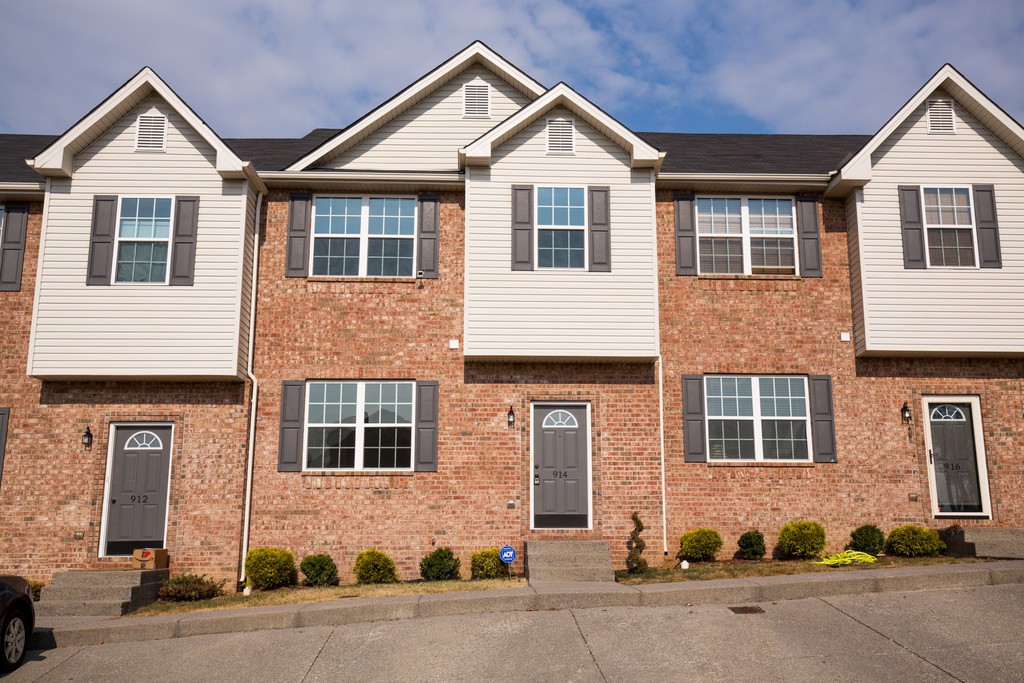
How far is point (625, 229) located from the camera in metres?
14.6

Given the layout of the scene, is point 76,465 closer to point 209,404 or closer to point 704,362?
point 209,404

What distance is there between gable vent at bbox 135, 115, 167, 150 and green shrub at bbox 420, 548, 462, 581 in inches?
333

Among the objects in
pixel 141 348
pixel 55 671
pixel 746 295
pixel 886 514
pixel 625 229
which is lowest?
pixel 55 671

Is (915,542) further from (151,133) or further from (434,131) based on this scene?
(151,133)

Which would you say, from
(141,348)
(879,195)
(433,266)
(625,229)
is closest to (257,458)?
(141,348)

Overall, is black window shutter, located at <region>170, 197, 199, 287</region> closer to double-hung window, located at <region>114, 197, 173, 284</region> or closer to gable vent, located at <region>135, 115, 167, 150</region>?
double-hung window, located at <region>114, 197, 173, 284</region>

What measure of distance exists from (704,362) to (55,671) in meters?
10.7

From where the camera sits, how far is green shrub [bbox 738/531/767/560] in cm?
1398

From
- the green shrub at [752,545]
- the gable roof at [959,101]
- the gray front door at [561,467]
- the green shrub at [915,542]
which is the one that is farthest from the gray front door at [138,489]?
the gable roof at [959,101]

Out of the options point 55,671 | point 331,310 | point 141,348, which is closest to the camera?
point 55,671

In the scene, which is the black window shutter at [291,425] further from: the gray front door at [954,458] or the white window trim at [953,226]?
the white window trim at [953,226]

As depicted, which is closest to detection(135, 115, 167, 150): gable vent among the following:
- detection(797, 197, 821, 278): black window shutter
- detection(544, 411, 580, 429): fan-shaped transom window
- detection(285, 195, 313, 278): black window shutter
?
detection(285, 195, 313, 278): black window shutter

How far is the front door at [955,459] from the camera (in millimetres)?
14688

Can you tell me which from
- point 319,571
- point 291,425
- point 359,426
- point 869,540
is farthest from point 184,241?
point 869,540
